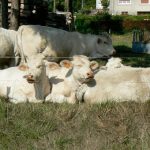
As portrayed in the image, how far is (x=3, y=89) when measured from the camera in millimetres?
10656

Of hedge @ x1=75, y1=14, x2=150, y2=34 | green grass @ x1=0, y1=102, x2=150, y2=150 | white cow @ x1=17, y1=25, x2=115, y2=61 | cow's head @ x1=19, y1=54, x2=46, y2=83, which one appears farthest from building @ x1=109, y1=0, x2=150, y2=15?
green grass @ x1=0, y1=102, x2=150, y2=150

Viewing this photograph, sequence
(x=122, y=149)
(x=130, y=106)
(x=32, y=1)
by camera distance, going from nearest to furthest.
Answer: (x=122, y=149) < (x=130, y=106) < (x=32, y=1)

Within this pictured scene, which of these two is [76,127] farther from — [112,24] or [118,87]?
[112,24]

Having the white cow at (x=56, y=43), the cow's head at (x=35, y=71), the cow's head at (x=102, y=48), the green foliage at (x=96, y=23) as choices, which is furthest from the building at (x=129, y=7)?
the cow's head at (x=35, y=71)

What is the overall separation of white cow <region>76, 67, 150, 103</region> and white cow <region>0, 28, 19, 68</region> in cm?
322

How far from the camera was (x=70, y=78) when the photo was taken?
1038cm

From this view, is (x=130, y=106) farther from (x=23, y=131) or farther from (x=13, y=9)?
(x=13, y=9)

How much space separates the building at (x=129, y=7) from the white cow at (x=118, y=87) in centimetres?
7579

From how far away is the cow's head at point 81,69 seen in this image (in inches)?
388

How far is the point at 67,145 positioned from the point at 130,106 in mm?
1641

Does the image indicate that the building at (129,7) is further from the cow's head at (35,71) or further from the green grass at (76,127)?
the green grass at (76,127)

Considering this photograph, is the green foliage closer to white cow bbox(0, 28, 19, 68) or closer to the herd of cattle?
white cow bbox(0, 28, 19, 68)

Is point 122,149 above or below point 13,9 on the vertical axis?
below

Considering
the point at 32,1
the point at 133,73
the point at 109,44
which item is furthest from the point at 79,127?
the point at 32,1
